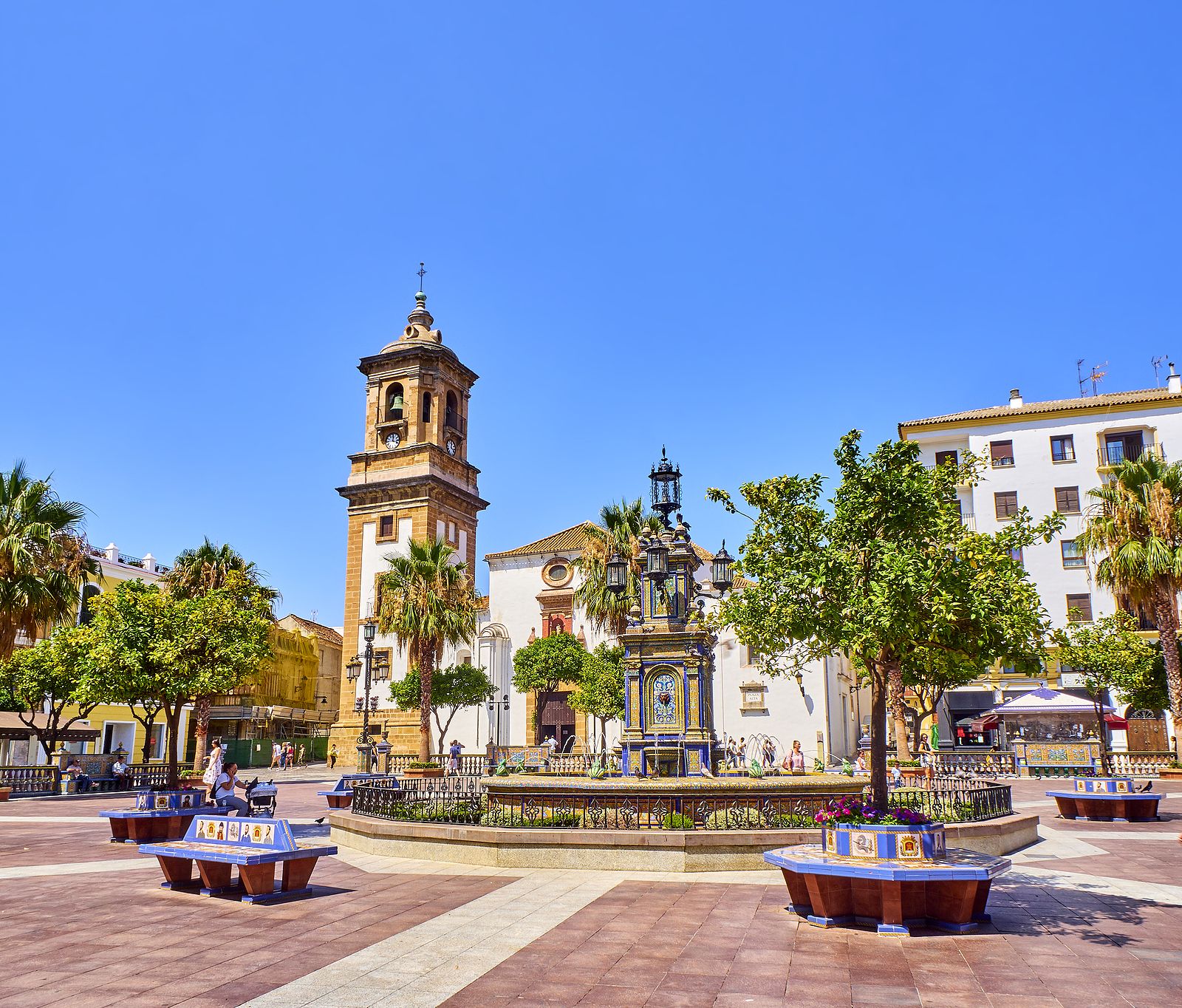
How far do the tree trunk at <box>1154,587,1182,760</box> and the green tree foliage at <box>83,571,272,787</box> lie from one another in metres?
28.0

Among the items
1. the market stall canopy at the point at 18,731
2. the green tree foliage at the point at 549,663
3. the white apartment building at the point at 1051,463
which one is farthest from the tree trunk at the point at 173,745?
the white apartment building at the point at 1051,463

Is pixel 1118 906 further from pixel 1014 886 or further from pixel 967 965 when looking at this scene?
pixel 967 965

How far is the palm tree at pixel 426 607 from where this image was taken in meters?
Result: 40.0

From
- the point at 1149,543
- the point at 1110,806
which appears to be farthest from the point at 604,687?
the point at 1110,806

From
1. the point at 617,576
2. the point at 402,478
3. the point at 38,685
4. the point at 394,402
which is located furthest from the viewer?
the point at 394,402

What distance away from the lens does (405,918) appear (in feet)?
32.0

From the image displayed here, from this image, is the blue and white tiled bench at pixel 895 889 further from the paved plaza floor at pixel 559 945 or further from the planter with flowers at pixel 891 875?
the paved plaza floor at pixel 559 945

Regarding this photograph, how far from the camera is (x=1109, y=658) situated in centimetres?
3234

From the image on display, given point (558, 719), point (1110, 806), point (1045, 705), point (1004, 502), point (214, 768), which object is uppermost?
point (1004, 502)

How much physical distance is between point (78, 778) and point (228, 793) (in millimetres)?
19076

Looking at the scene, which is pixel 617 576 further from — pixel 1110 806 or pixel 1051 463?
pixel 1051 463

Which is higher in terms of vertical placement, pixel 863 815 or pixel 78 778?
pixel 863 815

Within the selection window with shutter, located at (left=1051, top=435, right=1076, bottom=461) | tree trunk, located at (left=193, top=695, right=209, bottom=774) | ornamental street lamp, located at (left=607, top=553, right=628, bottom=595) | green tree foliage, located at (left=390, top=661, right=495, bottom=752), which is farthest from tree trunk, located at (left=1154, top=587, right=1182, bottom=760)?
tree trunk, located at (left=193, top=695, right=209, bottom=774)

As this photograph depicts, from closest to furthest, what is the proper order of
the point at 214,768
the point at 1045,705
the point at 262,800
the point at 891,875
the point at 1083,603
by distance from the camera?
the point at 891,875 < the point at 214,768 < the point at 262,800 < the point at 1045,705 < the point at 1083,603
